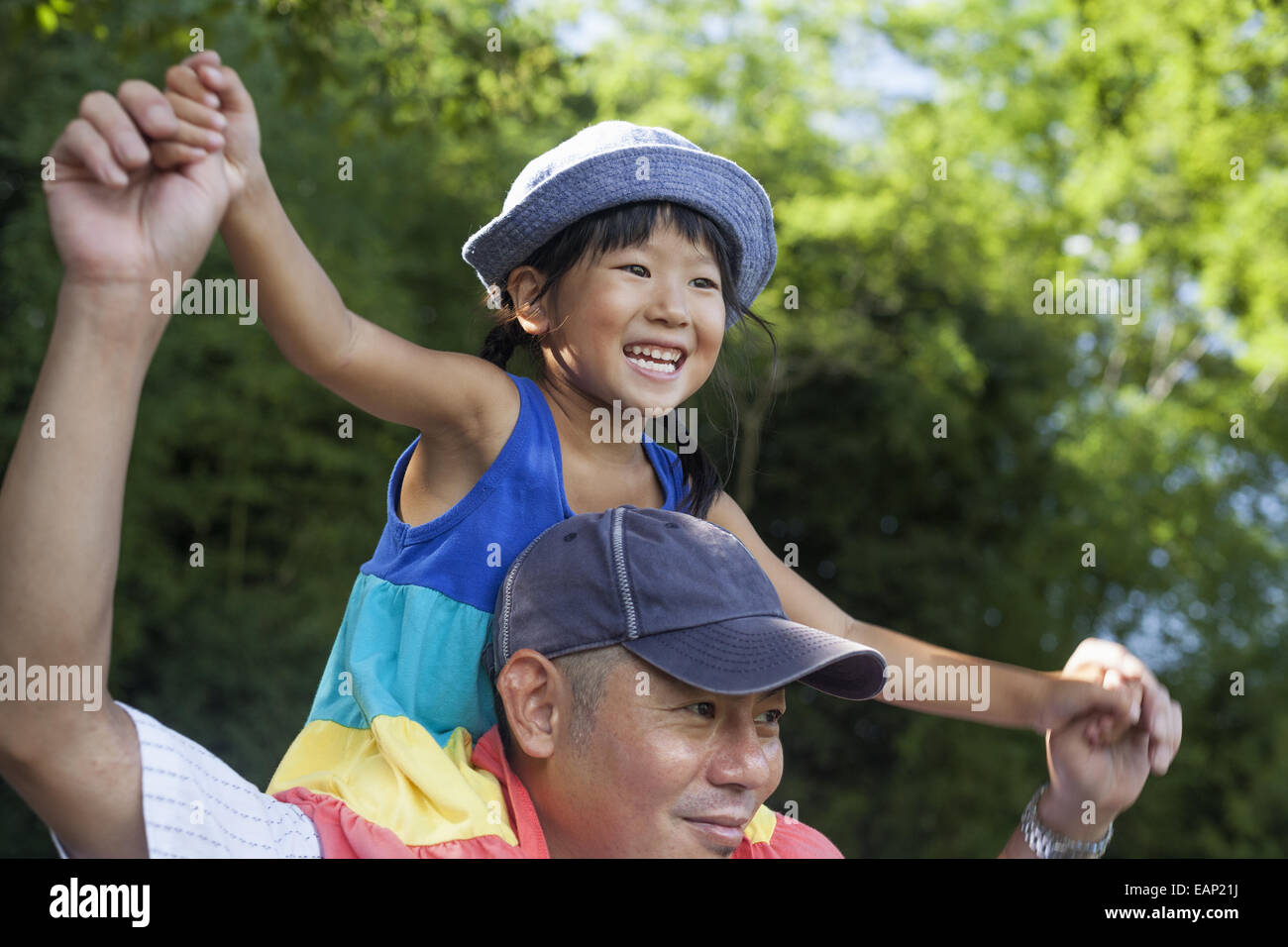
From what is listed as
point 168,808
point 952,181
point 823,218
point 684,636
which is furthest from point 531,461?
point 952,181

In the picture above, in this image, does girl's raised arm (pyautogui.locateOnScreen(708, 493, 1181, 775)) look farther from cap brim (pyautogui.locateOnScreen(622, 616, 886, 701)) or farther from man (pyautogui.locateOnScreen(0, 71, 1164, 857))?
cap brim (pyautogui.locateOnScreen(622, 616, 886, 701))

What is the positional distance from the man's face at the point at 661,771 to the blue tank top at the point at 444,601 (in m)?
0.22

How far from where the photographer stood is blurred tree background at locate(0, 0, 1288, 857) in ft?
25.2

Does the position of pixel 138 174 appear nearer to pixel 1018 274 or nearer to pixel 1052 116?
pixel 1018 274

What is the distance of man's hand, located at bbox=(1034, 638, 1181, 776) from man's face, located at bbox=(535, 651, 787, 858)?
0.42m

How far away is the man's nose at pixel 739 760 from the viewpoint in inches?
57.0

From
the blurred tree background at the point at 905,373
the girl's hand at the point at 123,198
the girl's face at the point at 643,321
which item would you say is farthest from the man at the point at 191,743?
the blurred tree background at the point at 905,373

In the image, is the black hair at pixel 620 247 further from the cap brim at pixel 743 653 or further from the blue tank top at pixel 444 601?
the cap brim at pixel 743 653

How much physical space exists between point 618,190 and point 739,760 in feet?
2.55

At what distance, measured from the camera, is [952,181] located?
399 inches

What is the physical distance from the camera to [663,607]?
1.46 meters

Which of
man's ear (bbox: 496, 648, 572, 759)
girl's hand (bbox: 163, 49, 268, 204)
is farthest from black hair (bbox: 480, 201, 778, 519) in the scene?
girl's hand (bbox: 163, 49, 268, 204)

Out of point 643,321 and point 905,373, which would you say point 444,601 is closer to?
point 643,321

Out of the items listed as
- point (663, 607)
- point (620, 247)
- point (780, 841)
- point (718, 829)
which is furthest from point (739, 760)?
point (620, 247)
